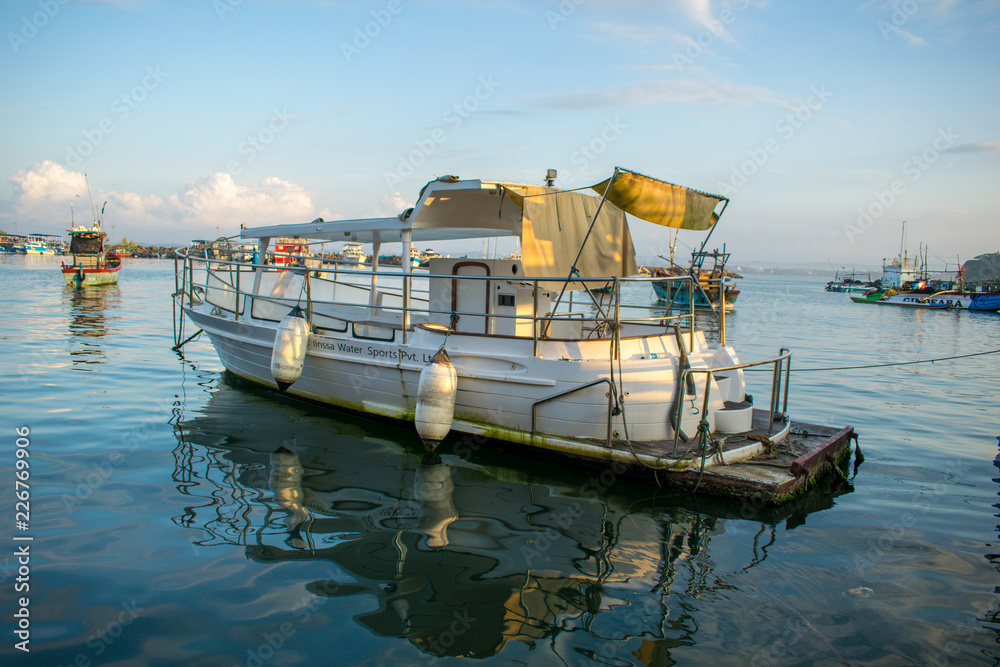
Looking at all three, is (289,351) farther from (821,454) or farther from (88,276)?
(88,276)

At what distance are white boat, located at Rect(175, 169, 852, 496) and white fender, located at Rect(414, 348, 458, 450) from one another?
2cm

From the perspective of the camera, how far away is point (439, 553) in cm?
545

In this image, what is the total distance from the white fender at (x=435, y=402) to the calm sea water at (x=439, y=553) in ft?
1.91

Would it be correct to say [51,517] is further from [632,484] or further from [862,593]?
[862,593]

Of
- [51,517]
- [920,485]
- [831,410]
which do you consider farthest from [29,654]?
[831,410]

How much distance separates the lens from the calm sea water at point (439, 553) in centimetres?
422

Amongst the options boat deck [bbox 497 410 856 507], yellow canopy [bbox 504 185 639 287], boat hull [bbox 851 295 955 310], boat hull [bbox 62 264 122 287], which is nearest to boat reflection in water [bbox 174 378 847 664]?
boat deck [bbox 497 410 856 507]

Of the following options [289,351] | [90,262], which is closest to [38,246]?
[90,262]

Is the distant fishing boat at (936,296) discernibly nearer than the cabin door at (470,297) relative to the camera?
No

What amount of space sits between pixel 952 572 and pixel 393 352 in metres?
6.86

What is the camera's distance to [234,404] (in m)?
10.6

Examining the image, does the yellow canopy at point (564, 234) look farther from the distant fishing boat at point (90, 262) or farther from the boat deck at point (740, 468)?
the distant fishing boat at point (90, 262)

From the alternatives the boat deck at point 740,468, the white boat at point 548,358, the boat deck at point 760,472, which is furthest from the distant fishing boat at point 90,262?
the boat deck at point 760,472

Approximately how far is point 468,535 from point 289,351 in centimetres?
455
